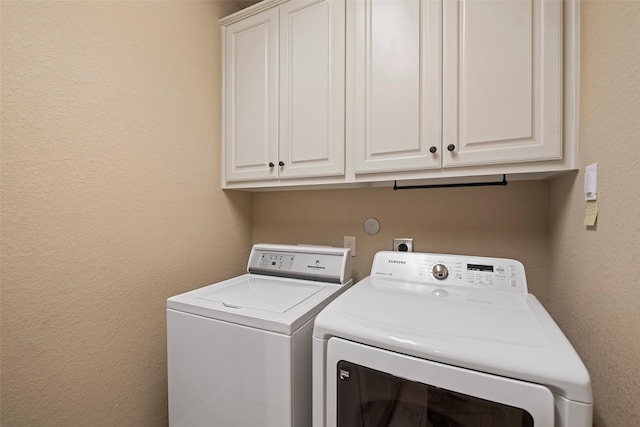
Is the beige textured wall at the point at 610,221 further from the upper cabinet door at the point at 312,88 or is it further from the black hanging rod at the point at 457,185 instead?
the upper cabinet door at the point at 312,88

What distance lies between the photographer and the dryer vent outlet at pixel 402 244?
150 centimetres

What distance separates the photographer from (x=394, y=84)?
1.18 metres

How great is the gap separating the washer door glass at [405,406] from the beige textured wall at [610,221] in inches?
11.4

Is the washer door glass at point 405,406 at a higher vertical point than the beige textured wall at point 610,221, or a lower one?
lower

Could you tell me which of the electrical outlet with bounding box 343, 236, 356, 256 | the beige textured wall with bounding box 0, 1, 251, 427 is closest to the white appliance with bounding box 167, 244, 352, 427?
the beige textured wall with bounding box 0, 1, 251, 427

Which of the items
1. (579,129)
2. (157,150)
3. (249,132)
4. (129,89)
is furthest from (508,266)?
(129,89)

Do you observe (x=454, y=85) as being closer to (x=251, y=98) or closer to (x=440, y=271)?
(x=440, y=271)

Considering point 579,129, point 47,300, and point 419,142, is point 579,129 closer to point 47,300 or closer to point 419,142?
point 419,142

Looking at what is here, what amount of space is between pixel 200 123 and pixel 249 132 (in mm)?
268

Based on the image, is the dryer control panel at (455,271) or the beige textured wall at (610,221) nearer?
the beige textured wall at (610,221)

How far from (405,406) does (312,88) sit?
1337mm

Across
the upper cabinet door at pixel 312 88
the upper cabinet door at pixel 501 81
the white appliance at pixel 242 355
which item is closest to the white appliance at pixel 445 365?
the white appliance at pixel 242 355

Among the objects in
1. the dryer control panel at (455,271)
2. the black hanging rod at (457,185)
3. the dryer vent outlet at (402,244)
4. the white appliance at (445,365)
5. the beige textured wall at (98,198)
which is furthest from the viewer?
the dryer vent outlet at (402,244)

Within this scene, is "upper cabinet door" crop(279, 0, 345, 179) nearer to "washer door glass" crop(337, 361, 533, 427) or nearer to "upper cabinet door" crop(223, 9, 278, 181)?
"upper cabinet door" crop(223, 9, 278, 181)
